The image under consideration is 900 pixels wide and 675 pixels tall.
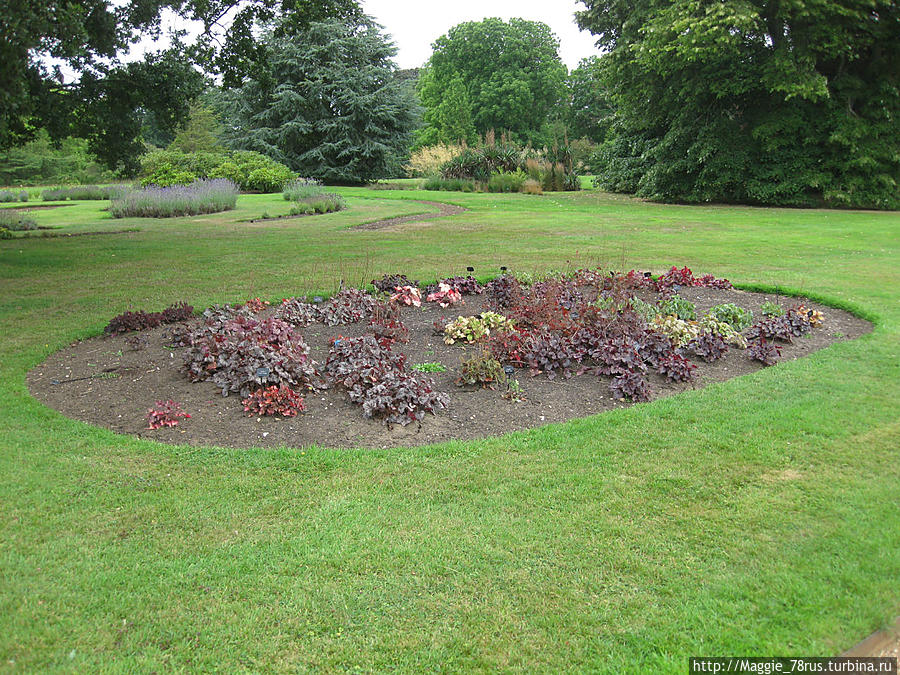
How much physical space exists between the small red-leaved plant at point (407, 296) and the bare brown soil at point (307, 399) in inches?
38.5

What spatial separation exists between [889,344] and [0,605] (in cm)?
636

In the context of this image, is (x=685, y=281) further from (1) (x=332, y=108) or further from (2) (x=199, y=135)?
(2) (x=199, y=135)

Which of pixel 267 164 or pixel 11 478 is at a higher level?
pixel 267 164

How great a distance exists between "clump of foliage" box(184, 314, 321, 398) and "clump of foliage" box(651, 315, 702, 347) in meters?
2.92

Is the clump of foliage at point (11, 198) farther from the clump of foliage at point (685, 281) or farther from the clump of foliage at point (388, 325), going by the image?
the clump of foliage at point (685, 281)

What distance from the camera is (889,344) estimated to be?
5.52 metres

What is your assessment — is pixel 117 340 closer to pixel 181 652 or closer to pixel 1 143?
pixel 181 652

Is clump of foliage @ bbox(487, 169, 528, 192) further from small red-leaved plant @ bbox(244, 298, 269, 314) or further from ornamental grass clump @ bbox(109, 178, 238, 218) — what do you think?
small red-leaved plant @ bbox(244, 298, 269, 314)

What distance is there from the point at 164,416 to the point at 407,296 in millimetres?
3230

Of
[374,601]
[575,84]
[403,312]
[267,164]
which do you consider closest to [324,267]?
[403,312]

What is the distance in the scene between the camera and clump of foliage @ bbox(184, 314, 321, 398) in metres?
4.34

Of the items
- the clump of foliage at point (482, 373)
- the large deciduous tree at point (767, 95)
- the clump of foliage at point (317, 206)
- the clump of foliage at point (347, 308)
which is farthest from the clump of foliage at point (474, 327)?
the large deciduous tree at point (767, 95)

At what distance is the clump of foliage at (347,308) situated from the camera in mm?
6215

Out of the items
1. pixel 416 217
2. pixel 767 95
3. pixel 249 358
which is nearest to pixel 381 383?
pixel 249 358
